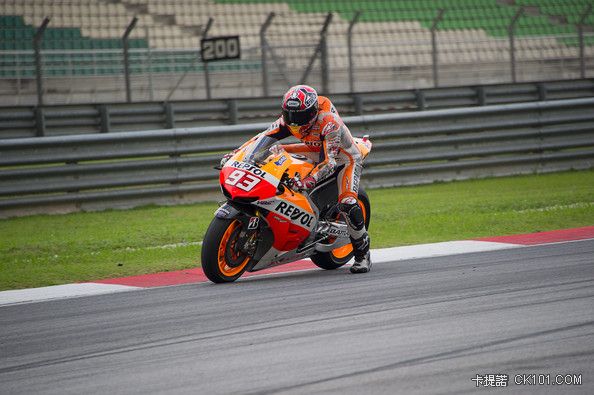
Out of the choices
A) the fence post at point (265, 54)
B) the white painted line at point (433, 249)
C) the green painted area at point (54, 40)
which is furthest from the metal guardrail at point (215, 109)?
the white painted line at point (433, 249)

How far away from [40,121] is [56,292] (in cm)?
724

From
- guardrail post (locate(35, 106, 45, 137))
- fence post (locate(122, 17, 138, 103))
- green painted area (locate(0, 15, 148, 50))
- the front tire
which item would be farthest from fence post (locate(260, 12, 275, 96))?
the front tire

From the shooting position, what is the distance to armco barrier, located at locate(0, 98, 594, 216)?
14406 millimetres

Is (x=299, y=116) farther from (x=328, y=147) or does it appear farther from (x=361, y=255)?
(x=361, y=255)

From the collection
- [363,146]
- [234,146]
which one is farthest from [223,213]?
[234,146]

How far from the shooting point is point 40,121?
1543 cm

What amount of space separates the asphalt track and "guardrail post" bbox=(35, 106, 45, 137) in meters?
7.49

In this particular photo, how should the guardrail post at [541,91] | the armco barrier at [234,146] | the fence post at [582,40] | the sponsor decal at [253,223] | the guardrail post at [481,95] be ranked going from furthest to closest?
the fence post at [582,40]
the guardrail post at [541,91]
the guardrail post at [481,95]
the armco barrier at [234,146]
the sponsor decal at [253,223]

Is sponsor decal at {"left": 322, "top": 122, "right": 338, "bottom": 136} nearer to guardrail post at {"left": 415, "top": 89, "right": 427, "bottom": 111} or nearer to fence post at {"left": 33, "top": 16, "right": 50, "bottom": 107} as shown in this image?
fence post at {"left": 33, "top": 16, "right": 50, "bottom": 107}

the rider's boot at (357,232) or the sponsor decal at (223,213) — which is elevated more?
the sponsor decal at (223,213)

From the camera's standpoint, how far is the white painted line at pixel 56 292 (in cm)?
840

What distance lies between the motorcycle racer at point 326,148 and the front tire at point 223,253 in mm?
689

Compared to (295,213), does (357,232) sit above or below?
below

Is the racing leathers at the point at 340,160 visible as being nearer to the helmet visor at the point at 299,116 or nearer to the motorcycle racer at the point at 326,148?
the motorcycle racer at the point at 326,148
